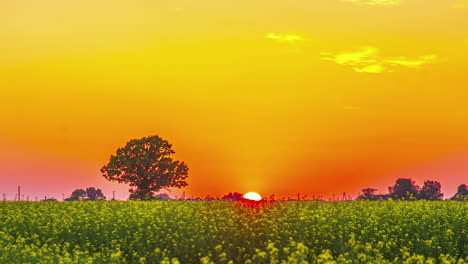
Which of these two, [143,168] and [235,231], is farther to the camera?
[143,168]

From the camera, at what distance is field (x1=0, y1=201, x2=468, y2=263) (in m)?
22.9

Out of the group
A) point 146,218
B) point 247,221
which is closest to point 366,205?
point 247,221

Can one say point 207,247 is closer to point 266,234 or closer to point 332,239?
point 266,234

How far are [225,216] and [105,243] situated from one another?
5142 millimetres

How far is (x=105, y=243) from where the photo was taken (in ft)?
84.9

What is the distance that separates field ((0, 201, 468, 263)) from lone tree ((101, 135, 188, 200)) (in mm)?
33558

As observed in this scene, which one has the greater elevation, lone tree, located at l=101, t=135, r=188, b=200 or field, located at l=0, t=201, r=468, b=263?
lone tree, located at l=101, t=135, r=188, b=200

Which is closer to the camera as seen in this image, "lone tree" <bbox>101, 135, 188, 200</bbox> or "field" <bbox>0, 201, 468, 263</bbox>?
"field" <bbox>0, 201, 468, 263</bbox>

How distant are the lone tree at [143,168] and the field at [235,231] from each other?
33558mm

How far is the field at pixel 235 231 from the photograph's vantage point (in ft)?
75.0

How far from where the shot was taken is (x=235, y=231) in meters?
25.5

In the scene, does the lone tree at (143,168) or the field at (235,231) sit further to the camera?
the lone tree at (143,168)

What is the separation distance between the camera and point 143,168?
215ft

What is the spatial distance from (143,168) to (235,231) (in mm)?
41100
